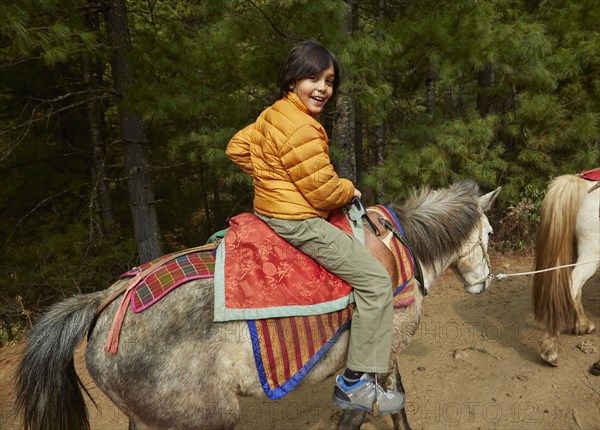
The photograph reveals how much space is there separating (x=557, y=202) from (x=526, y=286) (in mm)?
2283

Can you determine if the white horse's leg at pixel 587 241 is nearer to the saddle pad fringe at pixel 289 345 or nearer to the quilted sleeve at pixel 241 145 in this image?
the saddle pad fringe at pixel 289 345

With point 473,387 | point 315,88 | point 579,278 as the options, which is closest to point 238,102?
point 315,88

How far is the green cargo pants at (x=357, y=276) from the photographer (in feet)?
7.12

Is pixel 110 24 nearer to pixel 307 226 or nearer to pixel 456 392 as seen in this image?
pixel 307 226

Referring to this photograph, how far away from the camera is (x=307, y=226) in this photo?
7.07 feet

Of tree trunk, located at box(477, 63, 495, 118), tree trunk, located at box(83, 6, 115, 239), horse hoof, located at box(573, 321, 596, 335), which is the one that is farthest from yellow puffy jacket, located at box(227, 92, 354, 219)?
tree trunk, located at box(477, 63, 495, 118)

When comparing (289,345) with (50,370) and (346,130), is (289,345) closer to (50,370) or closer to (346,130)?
(50,370)

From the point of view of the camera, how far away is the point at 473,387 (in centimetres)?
371

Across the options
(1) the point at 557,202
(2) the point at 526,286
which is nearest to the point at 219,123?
(1) the point at 557,202

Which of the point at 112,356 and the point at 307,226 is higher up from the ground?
the point at 307,226

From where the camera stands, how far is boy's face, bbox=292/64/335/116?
2158mm

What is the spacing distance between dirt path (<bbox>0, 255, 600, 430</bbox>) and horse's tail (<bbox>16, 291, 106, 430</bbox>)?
47.8 inches

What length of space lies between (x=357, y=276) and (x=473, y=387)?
2.38 m

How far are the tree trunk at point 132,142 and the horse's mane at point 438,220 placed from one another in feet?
11.6
